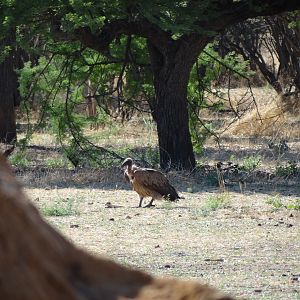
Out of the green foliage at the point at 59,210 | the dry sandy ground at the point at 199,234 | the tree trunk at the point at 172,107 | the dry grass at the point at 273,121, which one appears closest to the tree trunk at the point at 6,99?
the tree trunk at the point at 172,107

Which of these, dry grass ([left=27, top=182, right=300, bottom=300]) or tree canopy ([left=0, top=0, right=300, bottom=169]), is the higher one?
tree canopy ([left=0, top=0, right=300, bottom=169])

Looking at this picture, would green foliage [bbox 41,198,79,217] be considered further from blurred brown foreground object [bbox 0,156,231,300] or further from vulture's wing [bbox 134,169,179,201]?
blurred brown foreground object [bbox 0,156,231,300]

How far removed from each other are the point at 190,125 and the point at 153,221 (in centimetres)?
756

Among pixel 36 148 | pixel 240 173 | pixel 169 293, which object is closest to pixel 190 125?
pixel 240 173

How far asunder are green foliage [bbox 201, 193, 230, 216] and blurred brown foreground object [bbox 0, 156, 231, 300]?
388 inches

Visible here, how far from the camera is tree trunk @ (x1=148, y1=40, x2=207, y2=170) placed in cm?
1738

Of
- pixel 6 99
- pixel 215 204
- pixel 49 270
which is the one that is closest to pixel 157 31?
pixel 215 204

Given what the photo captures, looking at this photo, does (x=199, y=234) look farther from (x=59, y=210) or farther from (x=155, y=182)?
(x=155, y=182)

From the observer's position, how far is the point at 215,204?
1291 centimetres

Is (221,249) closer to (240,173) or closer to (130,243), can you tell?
(130,243)

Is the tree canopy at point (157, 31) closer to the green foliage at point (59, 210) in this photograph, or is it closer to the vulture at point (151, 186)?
the vulture at point (151, 186)

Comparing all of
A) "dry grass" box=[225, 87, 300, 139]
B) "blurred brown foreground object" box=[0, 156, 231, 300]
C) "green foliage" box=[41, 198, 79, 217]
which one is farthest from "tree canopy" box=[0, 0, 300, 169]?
"blurred brown foreground object" box=[0, 156, 231, 300]

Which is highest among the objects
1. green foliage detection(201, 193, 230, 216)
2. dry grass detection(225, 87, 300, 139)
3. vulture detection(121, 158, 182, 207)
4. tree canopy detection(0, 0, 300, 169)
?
tree canopy detection(0, 0, 300, 169)

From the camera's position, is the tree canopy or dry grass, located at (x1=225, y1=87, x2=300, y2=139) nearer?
the tree canopy
